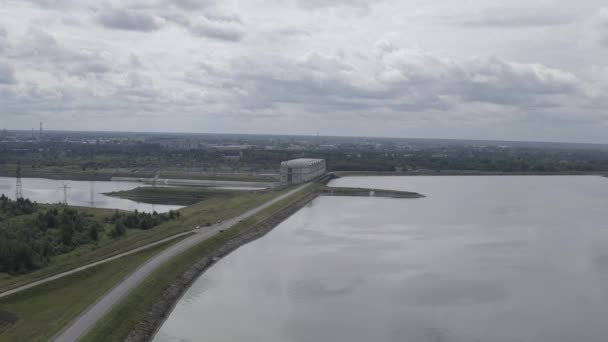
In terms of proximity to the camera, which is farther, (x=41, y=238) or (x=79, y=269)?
(x=41, y=238)

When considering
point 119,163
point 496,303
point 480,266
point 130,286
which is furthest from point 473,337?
point 119,163

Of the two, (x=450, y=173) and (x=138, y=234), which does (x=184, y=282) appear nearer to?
(x=138, y=234)

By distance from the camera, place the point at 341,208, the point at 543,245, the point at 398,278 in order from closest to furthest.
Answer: the point at 398,278, the point at 543,245, the point at 341,208

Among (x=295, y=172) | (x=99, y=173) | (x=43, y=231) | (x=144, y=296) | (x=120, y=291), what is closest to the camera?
(x=120, y=291)

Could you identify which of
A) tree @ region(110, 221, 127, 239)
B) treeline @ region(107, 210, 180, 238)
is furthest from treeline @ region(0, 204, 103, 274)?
treeline @ region(107, 210, 180, 238)

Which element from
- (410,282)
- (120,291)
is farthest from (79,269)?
(410,282)

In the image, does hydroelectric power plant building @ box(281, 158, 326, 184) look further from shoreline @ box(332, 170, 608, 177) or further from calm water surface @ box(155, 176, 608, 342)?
calm water surface @ box(155, 176, 608, 342)

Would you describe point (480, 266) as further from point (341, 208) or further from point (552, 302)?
point (341, 208)
